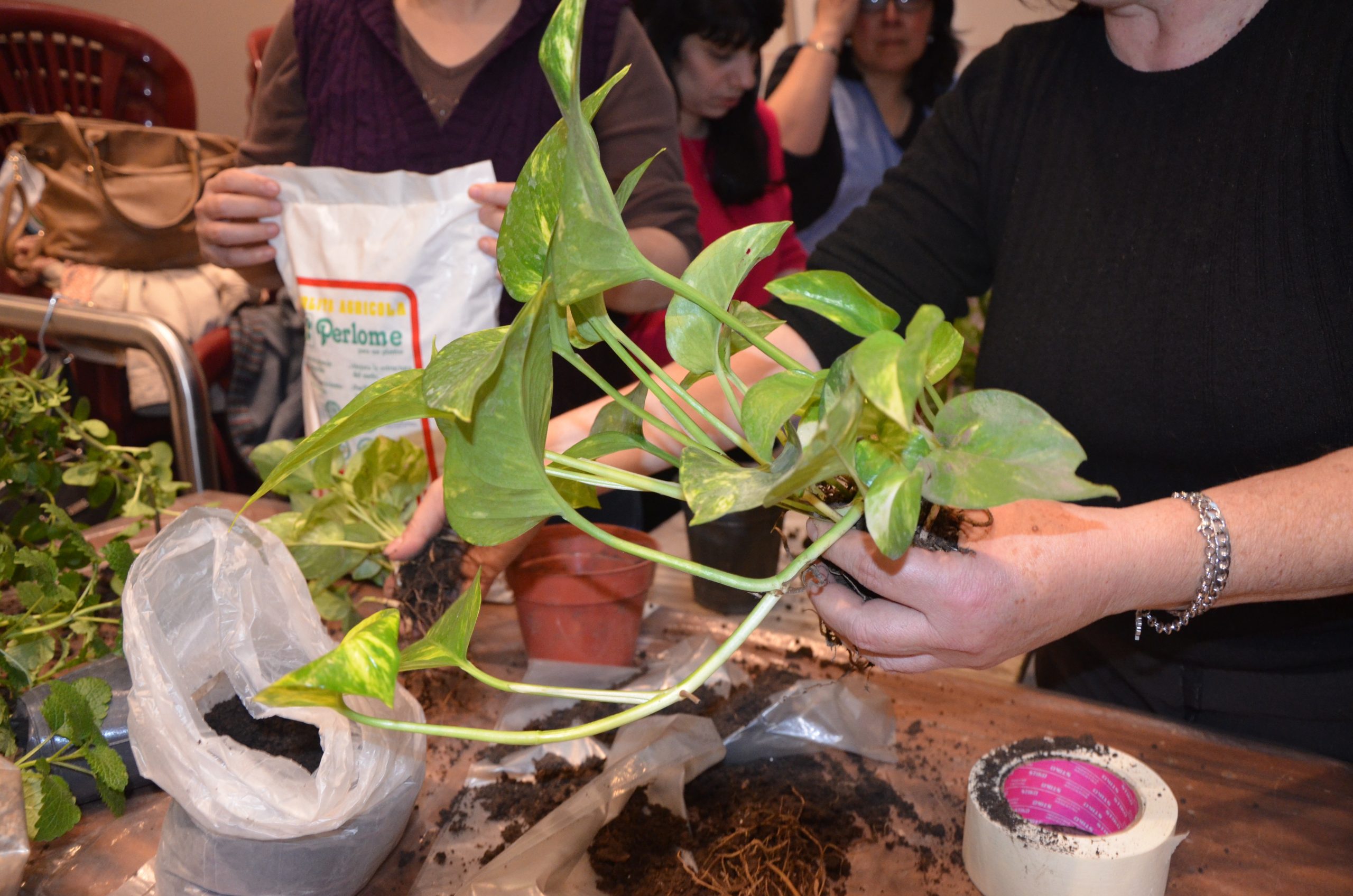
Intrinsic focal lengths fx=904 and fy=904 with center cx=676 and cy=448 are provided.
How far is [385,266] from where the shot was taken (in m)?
0.89

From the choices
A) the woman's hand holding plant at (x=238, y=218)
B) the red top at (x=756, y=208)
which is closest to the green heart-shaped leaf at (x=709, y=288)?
the woman's hand holding plant at (x=238, y=218)

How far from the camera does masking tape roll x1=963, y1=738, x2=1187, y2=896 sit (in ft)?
1.64

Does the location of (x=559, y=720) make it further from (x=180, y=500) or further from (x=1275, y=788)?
(x=180, y=500)

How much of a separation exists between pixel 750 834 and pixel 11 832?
1.36 ft

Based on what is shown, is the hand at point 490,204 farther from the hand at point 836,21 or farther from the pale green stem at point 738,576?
the hand at point 836,21

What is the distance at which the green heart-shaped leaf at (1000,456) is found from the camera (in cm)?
31

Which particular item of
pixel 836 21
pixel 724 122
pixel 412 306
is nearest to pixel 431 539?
pixel 412 306

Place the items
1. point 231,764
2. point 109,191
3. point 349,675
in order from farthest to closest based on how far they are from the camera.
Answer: point 109,191
point 231,764
point 349,675

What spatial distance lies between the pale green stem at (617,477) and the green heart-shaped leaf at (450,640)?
68 mm

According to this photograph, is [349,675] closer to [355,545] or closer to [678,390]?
[678,390]

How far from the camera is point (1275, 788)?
63 centimetres

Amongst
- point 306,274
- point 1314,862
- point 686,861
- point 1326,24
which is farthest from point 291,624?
point 1326,24

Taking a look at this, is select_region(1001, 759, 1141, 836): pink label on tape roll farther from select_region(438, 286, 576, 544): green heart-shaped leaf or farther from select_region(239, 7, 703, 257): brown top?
select_region(239, 7, 703, 257): brown top

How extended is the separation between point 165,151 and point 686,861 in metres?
1.65
